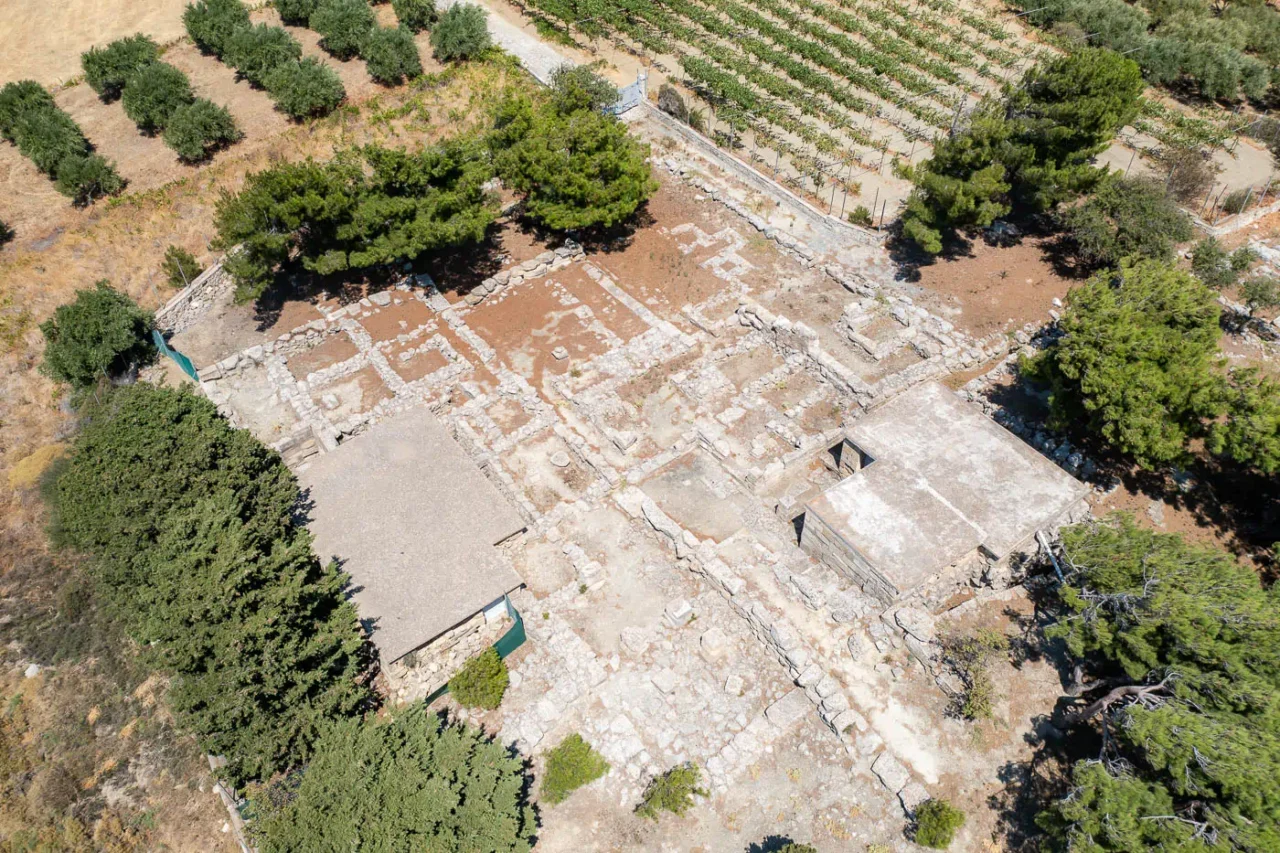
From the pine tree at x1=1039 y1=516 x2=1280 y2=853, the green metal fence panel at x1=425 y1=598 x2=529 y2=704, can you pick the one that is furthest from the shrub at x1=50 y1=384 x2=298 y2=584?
the pine tree at x1=1039 y1=516 x2=1280 y2=853

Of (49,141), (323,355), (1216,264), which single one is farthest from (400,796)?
(49,141)

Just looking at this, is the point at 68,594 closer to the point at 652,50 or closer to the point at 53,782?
the point at 53,782

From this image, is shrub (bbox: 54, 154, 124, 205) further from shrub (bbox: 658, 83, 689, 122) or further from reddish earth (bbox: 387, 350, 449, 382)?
shrub (bbox: 658, 83, 689, 122)

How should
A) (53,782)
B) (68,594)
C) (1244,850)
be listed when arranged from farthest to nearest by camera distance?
(68,594), (53,782), (1244,850)

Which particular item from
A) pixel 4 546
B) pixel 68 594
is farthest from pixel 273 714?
pixel 4 546

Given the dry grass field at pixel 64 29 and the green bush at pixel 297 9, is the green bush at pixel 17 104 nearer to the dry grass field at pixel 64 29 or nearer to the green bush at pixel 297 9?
the dry grass field at pixel 64 29

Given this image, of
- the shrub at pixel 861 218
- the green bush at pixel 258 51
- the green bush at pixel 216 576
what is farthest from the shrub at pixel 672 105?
the green bush at pixel 216 576
